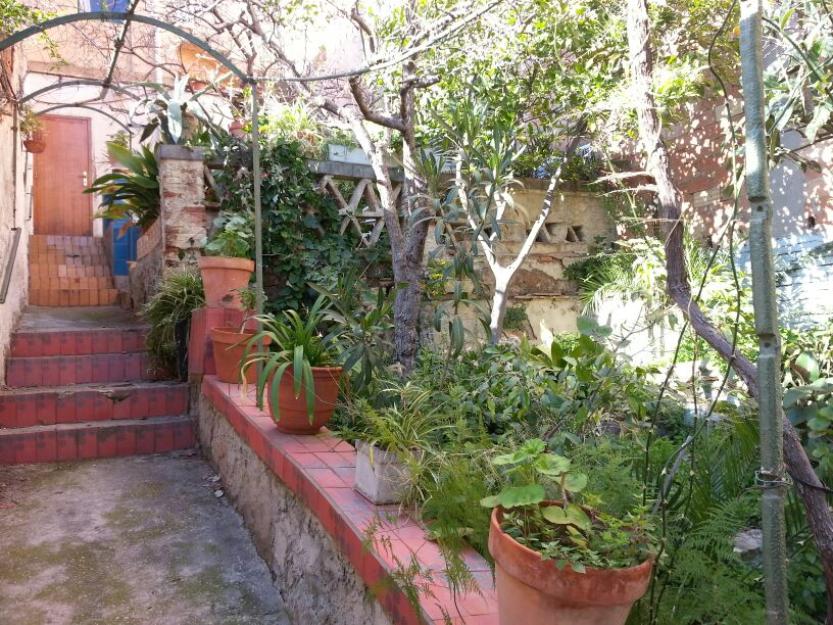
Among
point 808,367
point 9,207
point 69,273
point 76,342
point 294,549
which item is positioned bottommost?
point 294,549

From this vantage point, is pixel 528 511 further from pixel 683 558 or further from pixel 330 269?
pixel 330 269

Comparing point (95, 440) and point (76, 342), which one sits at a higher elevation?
point (76, 342)

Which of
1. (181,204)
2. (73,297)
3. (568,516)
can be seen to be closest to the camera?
(568,516)

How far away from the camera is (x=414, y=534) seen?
1799mm

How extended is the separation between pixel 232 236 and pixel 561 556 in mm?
3758

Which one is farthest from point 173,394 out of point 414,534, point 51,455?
point 414,534

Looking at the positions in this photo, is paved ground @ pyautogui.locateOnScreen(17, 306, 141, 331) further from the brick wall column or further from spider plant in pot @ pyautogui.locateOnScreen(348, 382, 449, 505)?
spider plant in pot @ pyautogui.locateOnScreen(348, 382, 449, 505)

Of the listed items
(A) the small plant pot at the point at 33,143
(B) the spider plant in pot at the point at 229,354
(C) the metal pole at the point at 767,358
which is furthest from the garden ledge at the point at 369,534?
(A) the small plant pot at the point at 33,143

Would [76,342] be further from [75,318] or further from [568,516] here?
[568,516]

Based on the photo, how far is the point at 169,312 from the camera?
4.36 m

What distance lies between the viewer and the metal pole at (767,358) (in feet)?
3.21

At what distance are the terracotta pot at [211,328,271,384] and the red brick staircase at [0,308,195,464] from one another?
471mm

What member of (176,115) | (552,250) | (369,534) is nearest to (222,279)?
(176,115)

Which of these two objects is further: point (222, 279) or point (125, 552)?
point (222, 279)
